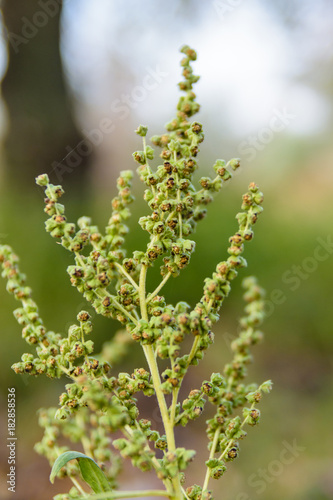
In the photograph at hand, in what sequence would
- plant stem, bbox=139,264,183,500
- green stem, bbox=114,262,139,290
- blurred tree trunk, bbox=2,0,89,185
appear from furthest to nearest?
blurred tree trunk, bbox=2,0,89,185 → green stem, bbox=114,262,139,290 → plant stem, bbox=139,264,183,500

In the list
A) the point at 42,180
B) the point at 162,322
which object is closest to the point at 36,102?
the point at 42,180

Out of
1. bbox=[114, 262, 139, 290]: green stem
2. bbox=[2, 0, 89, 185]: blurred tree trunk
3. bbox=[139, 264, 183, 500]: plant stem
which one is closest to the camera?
Answer: bbox=[139, 264, 183, 500]: plant stem

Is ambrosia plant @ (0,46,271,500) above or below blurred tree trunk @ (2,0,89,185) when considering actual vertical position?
below

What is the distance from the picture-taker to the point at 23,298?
Result: 2.72 feet

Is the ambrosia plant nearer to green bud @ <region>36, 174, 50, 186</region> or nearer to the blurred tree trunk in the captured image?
green bud @ <region>36, 174, 50, 186</region>

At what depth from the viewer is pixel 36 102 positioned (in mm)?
3605

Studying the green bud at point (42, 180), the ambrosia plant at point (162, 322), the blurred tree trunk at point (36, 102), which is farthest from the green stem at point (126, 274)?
the blurred tree trunk at point (36, 102)

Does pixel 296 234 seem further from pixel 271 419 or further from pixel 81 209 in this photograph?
pixel 81 209

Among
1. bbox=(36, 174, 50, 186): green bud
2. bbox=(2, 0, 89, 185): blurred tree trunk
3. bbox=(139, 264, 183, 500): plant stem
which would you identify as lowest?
bbox=(139, 264, 183, 500): plant stem

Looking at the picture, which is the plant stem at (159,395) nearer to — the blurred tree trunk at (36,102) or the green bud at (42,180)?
the green bud at (42,180)

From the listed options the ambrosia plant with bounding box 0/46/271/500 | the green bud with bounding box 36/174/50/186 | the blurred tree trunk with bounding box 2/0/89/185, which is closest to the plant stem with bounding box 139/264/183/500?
the ambrosia plant with bounding box 0/46/271/500

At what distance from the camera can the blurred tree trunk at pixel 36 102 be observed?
347cm

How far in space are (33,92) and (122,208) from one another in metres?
3.20

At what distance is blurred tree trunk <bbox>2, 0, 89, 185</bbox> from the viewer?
11.4 feet
